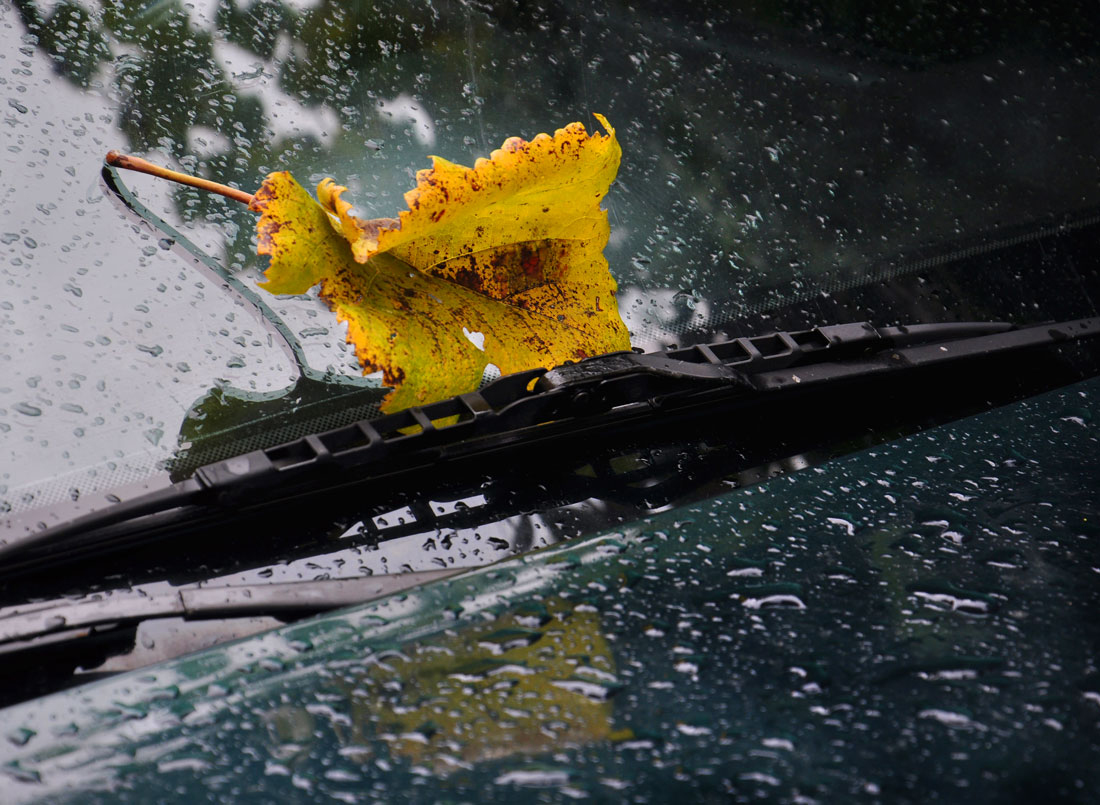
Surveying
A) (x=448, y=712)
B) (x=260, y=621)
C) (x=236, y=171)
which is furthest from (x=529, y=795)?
(x=236, y=171)

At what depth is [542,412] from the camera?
1.18 meters

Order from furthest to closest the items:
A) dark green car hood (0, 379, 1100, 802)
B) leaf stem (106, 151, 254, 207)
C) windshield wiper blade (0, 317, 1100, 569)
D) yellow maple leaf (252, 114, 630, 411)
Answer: leaf stem (106, 151, 254, 207), yellow maple leaf (252, 114, 630, 411), windshield wiper blade (0, 317, 1100, 569), dark green car hood (0, 379, 1100, 802)

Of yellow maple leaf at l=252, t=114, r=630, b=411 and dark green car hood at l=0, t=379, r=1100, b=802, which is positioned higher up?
yellow maple leaf at l=252, t=114, r=630, b=411

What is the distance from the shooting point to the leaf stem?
1300mm

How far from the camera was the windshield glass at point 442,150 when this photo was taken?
1.21m

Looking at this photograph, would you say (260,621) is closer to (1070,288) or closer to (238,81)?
(238,81)

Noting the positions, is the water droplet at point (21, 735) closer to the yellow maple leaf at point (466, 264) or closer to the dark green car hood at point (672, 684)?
the dark green car hood at point (672, 684)

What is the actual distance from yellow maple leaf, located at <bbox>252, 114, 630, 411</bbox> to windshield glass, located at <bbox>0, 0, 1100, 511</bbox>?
0.11 meters

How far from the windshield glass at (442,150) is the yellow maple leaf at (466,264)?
0.11 metres

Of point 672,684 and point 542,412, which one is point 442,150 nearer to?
point 542,412

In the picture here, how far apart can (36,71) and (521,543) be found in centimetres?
96

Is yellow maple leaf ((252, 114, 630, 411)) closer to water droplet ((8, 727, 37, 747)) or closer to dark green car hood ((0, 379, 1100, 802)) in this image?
dark green car hood ((0, 379, 1100, 802))

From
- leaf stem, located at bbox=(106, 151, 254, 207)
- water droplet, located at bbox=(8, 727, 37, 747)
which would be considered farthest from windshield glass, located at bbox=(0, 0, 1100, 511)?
water droplet, located at bbox=(8, 727, 37, 747)

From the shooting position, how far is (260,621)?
39.3 inches
